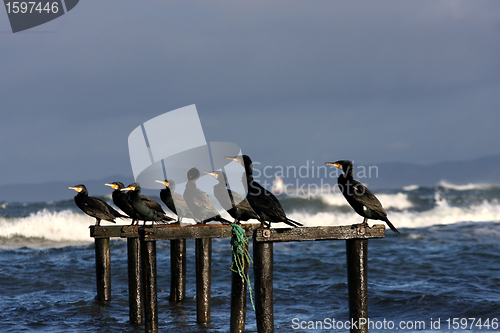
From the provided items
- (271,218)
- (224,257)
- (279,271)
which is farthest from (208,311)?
(224,257)

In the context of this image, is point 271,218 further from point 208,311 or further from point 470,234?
point 470,234

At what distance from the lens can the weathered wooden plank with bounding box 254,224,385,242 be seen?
267 inches

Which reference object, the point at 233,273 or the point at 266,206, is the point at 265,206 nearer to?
the point at 266,206

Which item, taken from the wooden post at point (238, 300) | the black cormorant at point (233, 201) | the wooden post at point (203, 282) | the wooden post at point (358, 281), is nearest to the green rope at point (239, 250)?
the wooden post at point (238, 300)

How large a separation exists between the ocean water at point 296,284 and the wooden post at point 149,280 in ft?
3.48

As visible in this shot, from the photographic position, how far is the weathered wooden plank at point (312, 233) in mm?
6789

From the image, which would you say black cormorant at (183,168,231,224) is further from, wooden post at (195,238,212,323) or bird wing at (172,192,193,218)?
wooden post at (195,238,212,323)

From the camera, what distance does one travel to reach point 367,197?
23.4 feet

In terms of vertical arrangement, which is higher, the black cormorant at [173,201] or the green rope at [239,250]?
the black cormorant at [173,201]

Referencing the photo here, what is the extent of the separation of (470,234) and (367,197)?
19.3 meters

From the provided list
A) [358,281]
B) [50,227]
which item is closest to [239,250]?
[358,281]

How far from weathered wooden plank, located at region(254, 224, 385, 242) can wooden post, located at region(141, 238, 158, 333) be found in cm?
238

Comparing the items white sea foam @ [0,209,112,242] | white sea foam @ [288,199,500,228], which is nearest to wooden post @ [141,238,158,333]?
white sea foam @ [0,209,112,242]

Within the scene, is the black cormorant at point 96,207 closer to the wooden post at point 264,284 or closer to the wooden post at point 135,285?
the wooden post at point 135,285
